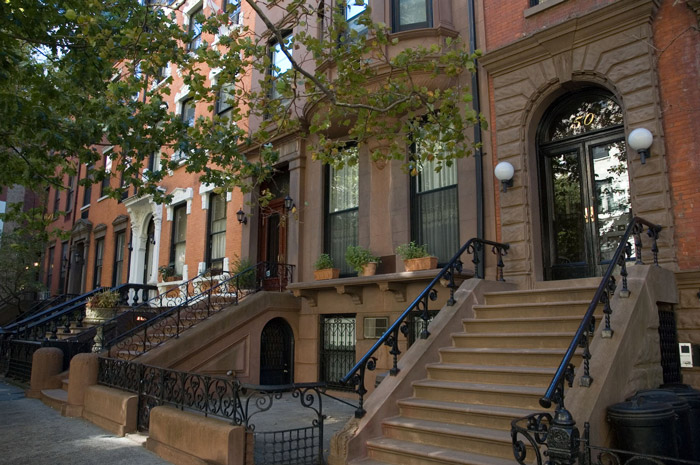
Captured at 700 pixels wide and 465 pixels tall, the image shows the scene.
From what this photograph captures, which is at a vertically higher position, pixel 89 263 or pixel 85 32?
pixel 85 32

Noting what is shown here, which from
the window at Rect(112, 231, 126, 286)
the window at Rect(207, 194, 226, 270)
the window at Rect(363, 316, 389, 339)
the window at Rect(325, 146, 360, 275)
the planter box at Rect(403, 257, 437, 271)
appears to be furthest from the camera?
the window at Rect(112, 231, 126, 286)

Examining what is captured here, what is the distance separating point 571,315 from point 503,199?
2.85 m

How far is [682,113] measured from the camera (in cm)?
755

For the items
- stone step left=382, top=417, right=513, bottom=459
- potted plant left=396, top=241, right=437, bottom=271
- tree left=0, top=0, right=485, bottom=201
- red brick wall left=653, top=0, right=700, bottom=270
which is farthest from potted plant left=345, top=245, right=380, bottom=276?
red brick wall left=653, top=0, right=700, bottom=270

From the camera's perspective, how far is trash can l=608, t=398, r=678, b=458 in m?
4.87

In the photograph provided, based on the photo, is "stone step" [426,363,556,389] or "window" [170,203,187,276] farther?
"window" [170,203,187,276]

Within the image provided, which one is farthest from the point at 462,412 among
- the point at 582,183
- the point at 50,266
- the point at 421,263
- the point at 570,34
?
the point at 50,266

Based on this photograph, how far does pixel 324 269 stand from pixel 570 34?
6.49 m

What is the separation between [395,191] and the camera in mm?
11078

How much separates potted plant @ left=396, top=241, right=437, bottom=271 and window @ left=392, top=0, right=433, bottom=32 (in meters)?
4.59

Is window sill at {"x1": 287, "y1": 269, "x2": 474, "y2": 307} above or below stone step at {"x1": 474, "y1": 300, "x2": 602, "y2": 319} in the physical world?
above

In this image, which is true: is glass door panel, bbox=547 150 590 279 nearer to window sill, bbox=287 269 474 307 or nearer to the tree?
window sill, bbox=287 269 474 307

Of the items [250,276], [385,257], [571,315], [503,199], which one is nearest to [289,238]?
[250,276]

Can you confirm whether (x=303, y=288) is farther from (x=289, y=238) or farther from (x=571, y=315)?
(x=571, y=315)
